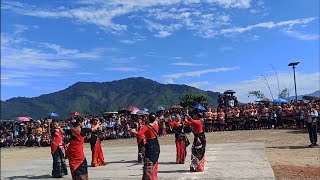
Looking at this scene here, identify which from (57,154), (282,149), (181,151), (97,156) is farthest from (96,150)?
(282,149)

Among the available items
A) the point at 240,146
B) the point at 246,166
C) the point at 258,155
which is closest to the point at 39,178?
the point at 246,166

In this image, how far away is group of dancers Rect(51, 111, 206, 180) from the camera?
32.7 feet

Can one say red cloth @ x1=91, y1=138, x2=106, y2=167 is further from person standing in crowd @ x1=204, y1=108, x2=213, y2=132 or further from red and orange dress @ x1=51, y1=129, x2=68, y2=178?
person standing in crowd @ x1=204, y1=108, x2=213, y2=132

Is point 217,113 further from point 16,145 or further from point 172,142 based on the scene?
point 16,145

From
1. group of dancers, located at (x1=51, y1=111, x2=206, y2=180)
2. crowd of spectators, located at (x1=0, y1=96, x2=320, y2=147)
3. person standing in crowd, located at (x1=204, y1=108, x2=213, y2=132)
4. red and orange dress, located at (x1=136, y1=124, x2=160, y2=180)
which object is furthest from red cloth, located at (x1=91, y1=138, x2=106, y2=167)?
person standing in crowd, located at (x1=204, y1=108, x2=213, y2=132)

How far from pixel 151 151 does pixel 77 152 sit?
1742 millimetres

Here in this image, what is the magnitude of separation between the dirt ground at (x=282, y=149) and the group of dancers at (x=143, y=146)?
8.11 feet

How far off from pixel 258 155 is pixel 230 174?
3972mm

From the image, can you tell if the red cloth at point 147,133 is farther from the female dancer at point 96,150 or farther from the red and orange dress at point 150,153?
the female dancer at point 96,150

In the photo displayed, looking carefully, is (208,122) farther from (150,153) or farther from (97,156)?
(150,153)

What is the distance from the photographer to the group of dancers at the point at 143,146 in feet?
32.7

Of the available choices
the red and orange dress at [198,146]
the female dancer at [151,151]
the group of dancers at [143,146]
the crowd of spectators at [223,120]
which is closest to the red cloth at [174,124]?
the group of dancers at [143,146]

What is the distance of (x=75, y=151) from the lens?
1012 centimetres

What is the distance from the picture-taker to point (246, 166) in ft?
44.1
